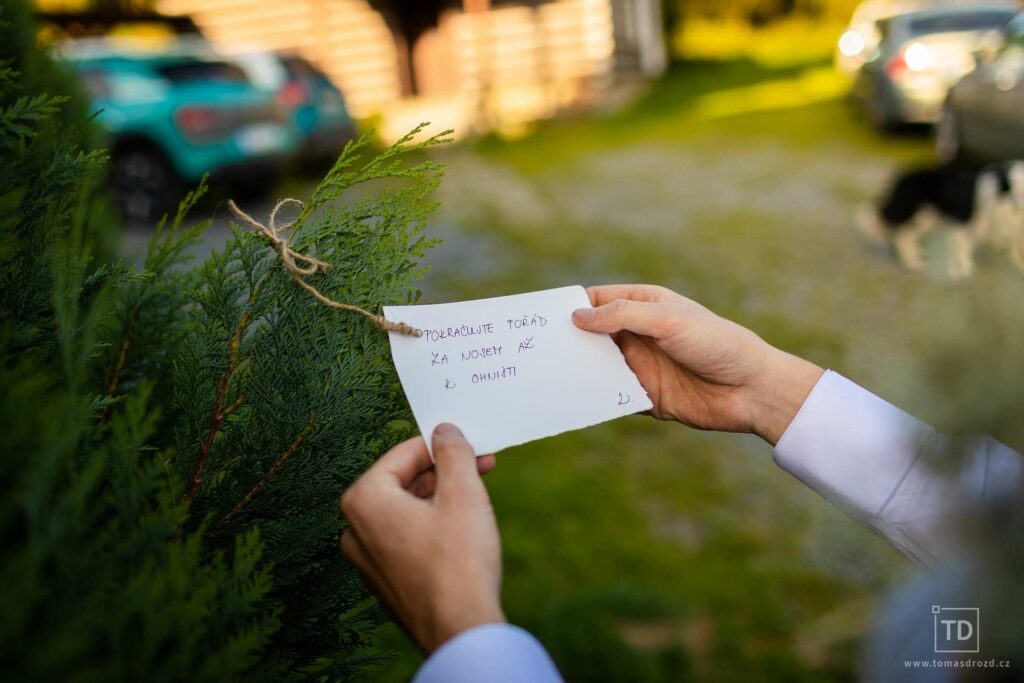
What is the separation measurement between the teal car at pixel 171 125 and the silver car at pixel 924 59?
24.9ft

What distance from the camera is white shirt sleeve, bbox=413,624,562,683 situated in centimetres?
79

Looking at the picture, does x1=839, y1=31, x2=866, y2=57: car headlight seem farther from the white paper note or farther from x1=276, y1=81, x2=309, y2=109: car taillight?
the white paper note

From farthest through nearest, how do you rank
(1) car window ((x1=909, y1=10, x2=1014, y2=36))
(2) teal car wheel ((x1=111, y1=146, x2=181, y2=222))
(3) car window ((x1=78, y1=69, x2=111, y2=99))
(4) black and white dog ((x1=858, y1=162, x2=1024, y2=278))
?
1. (1) car window ((x1=909, y1=10, x2=1014, y2=36))
2. (2) teal car wheel ((x1=111, y1=146, x2=181, y2=222))
3. (3) car window ((x1=78, y1=69, x2=111, y2=99))
4. (4) black and white dog ((x1=858, y1=162, x2=1024, y2=278))

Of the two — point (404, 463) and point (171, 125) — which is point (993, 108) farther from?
point (404, 463)

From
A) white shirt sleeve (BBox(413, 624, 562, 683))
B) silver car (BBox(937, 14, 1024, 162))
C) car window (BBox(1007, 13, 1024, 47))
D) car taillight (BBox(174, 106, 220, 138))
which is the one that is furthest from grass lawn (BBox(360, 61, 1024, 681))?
car taillight (BBox(174, 106, 220, 138))

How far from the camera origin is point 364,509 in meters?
0.91

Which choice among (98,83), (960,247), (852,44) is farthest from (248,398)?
(852,44)

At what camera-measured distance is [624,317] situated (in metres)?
1.25

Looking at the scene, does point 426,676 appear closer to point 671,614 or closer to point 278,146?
point 671,614

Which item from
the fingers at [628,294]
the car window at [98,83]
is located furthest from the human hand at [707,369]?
the car window at [98,83]

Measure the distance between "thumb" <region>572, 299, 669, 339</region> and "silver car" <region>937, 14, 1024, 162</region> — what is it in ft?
20.2

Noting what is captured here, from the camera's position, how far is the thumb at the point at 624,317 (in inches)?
48.6

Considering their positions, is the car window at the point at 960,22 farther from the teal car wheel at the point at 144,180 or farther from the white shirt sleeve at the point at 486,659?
the white shirt sleeve at the point at 486,659

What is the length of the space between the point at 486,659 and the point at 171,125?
24.2 feet
